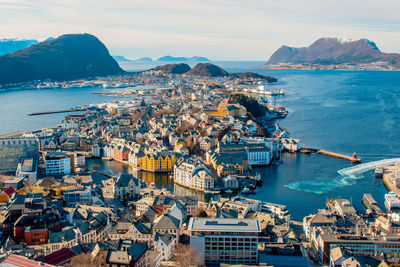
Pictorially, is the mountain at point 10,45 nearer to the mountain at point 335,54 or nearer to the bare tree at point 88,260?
the mountain at point 335,54

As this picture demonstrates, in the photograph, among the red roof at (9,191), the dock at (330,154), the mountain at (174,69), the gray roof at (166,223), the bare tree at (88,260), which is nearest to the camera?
the bare tree at (88,260)

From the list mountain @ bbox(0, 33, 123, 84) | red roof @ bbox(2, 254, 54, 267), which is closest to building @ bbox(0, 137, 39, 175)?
red roof @ bbox(2, 254, 54, 267)

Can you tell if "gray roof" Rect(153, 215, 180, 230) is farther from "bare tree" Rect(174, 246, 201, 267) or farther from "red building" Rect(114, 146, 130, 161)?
"red building" Rect(114, 146, 130, 161)

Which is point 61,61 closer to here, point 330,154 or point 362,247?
point 330,154

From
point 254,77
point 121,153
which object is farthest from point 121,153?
point 254,77

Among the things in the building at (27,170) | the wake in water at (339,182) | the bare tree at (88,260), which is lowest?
the wake in water at (339,182)

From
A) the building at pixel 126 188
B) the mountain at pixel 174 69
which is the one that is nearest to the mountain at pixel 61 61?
the mountain at pixel 174 69
